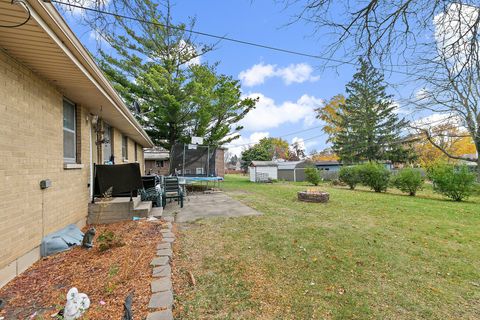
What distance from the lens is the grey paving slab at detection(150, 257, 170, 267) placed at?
2963mm

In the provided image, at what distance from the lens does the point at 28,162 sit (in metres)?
3.07

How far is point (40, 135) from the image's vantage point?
339 cm

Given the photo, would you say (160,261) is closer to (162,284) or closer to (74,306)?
(162,284)

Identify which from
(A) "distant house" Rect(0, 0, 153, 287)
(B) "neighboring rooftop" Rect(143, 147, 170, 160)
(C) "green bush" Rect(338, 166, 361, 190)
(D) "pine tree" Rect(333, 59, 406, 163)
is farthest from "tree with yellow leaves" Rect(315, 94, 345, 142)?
(A) "distant house" Rect(0, 0, 153, 287)

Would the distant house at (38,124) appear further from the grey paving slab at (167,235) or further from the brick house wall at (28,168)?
the grey paving slab at (167,235)

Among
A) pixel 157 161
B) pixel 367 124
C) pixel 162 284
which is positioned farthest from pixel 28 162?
pixel 367 124

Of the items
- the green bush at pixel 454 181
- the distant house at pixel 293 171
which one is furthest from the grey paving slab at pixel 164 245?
the distant house at pixel 293 171

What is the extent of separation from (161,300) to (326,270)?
82.7 inches

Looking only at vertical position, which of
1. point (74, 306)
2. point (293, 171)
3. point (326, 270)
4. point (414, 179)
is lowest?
point (326, 270)

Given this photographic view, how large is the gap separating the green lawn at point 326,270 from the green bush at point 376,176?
896 centimetres

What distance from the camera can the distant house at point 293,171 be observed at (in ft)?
91.0

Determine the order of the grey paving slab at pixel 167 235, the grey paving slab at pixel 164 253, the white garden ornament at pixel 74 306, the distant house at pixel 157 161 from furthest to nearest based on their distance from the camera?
the distant house at pixel 157 161 < the grey paving slab at pixel 167 235 < the grey paving slab at pixel 164 253 < the white garden ornament at pixel 74 306

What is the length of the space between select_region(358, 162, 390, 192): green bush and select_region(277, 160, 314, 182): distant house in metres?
12.0

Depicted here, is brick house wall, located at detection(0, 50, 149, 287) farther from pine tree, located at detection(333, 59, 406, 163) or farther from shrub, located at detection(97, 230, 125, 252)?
pine tree, located at detection(333, 59, 406, 163)
